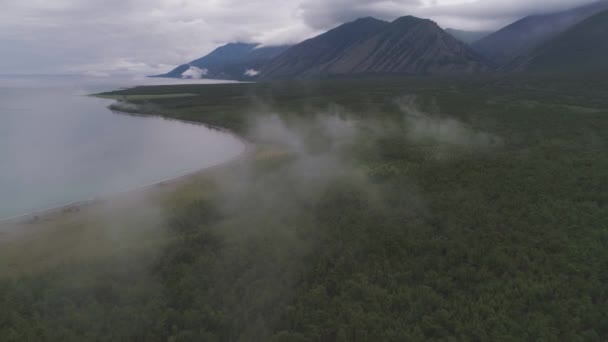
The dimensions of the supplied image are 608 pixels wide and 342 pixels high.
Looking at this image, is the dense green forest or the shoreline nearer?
the dense green forest

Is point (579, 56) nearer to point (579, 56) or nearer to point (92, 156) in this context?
point (579, 56)

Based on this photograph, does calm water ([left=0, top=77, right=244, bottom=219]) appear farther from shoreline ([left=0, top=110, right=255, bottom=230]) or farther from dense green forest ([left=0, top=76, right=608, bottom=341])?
dense green forest ([left=0, top=76, right=608, bottom=341])

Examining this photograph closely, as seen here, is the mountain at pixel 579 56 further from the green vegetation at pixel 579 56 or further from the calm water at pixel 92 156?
the calm water at pixel 92 156

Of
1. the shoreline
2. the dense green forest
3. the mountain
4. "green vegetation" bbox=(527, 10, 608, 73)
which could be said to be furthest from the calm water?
"green vegetation" bbox=(527, 10, 608, 73)

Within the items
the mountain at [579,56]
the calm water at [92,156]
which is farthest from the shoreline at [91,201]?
the mountain at [579,56]

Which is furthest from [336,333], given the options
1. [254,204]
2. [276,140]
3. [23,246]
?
[276,140]

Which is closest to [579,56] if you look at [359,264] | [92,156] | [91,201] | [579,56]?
[579,56]
